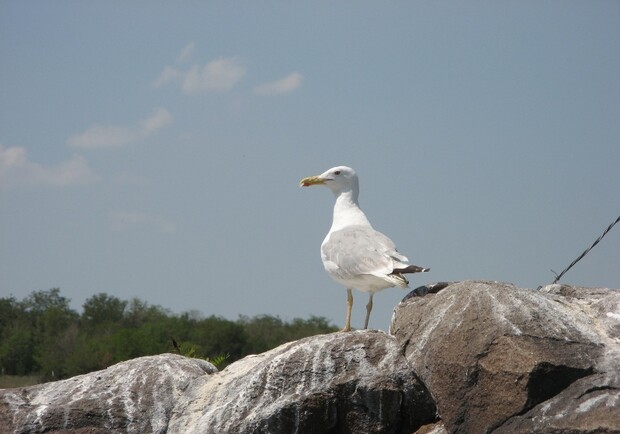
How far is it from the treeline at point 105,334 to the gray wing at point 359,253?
16.6ft

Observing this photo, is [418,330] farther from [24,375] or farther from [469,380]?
[24,375]

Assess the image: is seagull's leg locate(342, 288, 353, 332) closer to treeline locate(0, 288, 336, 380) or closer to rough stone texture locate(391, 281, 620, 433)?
rough stone texture locate(391, 281, 620, 433)

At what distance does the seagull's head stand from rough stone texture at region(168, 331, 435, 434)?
262 centimetres

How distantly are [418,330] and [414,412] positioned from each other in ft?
2.28

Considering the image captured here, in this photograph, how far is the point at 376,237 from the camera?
980 cm

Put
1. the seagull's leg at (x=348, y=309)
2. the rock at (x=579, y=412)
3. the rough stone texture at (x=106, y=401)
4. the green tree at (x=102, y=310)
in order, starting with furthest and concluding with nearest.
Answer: the green tree at (x=102, y=310) → the seagull's leg at (x=348, y=309) → the rough stone texture at (x=106, y=401) → the rock at (x=579, y=412)

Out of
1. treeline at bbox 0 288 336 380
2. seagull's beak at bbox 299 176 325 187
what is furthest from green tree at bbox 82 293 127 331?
seagull's beak at bbox 299 176 325 187

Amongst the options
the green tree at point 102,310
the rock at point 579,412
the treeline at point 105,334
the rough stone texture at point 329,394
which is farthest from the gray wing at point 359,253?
the green tree at point 102,310

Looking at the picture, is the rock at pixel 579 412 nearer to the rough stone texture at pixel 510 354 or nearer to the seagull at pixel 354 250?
the rough stone texture at pixel 510 354

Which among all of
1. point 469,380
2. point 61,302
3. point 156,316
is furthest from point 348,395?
point 61,302

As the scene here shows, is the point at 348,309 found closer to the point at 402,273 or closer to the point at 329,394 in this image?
the point at 402,273

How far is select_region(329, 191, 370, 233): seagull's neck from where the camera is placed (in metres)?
10.7

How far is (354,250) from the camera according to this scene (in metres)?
9.60

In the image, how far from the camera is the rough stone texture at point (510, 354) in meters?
7.52
